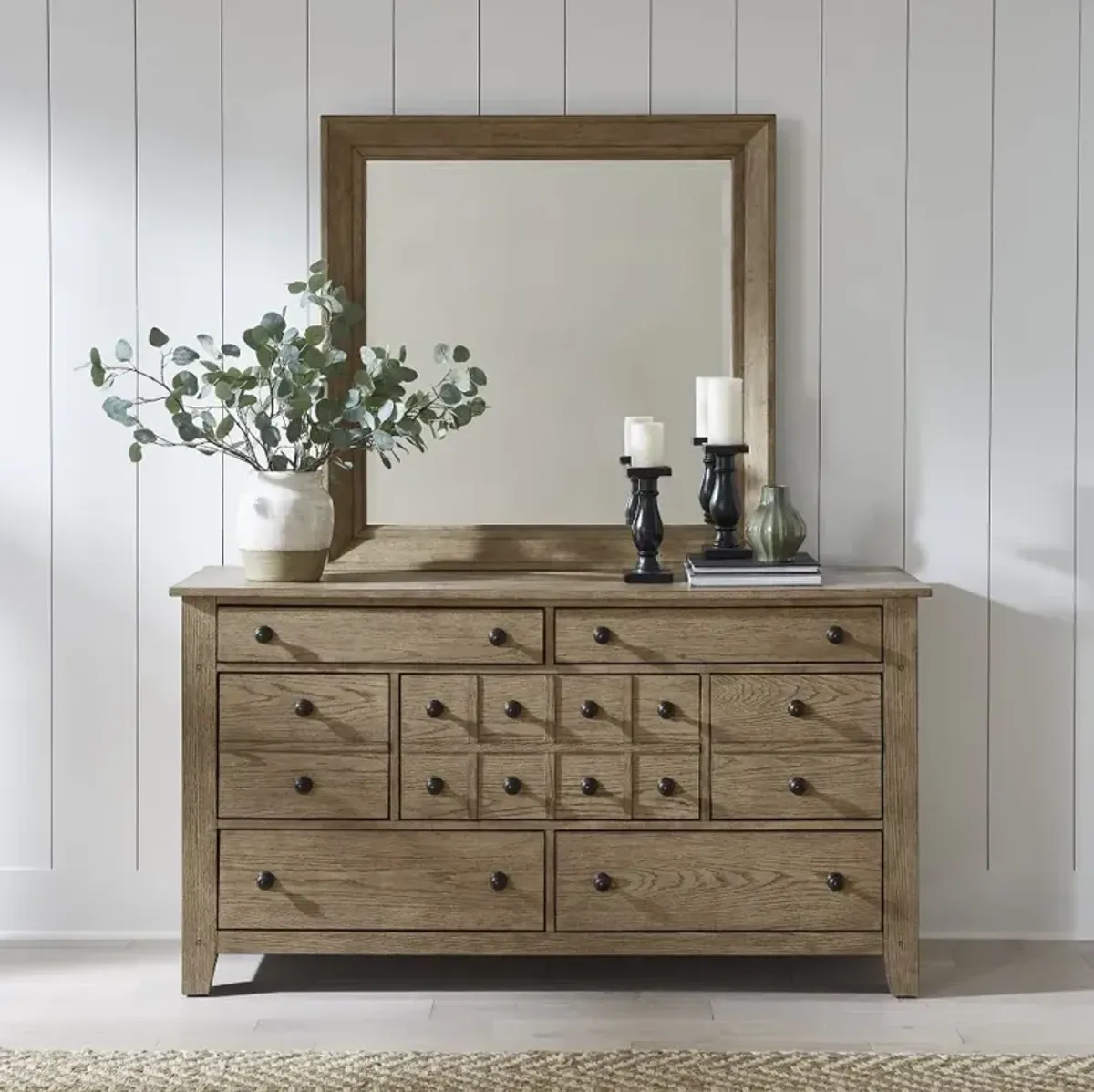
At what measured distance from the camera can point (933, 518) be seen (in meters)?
3.25

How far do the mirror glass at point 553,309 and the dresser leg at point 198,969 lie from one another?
105 centimetres

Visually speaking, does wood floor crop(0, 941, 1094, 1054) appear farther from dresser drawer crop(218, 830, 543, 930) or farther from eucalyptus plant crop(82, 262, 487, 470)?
eucalyptus plant crop(82, 262, 487, 470)

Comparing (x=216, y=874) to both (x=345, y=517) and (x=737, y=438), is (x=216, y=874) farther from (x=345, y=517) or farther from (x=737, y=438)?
(x=737, y=438)

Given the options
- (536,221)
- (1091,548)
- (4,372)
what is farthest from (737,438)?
(4,372)

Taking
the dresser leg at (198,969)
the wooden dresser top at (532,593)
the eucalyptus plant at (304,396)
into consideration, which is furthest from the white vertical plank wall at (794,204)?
the dresser leg at (198,969)

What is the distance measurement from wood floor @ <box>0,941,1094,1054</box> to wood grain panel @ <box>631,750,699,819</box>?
38 cm

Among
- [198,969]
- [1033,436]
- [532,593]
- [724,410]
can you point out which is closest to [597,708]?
[532,593]

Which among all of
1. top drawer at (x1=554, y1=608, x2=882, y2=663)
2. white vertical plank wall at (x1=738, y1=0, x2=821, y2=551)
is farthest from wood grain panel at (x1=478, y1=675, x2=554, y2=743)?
white vertical plank wall at (x1=738, y1=0, x2=821, y2=551)

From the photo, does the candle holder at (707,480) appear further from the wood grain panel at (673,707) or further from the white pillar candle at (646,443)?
the wood grain panel at (673,707)

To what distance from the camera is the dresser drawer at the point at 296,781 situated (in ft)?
9.43

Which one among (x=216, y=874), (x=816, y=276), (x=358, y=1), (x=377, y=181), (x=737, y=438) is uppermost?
(x=358, y=1)

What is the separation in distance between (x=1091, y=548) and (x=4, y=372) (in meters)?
2.48

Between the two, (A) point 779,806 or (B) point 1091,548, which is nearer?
(A) point 779,806

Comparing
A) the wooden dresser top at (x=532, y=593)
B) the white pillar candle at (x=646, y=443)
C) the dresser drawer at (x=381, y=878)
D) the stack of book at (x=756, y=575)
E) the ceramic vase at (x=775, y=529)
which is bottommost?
the dresser drawer at (x=381, y=878)
